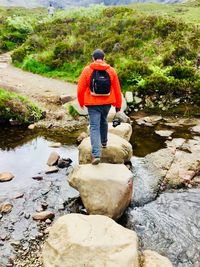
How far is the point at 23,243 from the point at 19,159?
4.06 meters

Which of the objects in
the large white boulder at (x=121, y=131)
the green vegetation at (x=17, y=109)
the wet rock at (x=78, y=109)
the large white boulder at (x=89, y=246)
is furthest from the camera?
the wet rock at (x=78, y=109)

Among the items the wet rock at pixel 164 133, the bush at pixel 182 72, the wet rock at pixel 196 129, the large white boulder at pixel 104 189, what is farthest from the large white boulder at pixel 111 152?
the bush at pixel 182 72

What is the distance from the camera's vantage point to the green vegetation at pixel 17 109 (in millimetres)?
13254

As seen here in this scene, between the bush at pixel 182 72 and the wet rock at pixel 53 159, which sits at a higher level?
the bush at pixel 182 72

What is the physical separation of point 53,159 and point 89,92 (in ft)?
9.55

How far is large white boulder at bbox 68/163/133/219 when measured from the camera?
754cm

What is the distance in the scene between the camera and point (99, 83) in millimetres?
7930

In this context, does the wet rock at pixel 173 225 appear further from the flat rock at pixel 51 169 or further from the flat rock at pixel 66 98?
the flat rock at pixel 66 98

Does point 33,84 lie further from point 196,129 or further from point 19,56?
point 196,129

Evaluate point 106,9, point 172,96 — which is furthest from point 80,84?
point 106,9

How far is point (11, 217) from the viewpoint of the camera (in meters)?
7.91

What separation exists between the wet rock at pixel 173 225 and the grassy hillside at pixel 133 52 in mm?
6375

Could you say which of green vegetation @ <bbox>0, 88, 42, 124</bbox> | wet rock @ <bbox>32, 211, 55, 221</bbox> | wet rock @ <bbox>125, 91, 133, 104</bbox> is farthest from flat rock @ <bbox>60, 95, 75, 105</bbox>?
wet rock @ <bbox>32, 211, 55, 221</bbox>

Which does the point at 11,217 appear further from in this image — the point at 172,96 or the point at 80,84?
the point at 172,96
